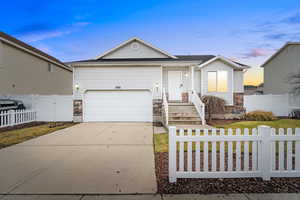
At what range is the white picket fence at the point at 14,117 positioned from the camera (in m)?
9.73

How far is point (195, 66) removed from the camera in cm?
1307

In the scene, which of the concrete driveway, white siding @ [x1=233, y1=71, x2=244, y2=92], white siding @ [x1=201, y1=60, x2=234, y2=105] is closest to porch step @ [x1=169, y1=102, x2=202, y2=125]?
white siding @ [x1=201, y1=60, x2=234, y2=105]

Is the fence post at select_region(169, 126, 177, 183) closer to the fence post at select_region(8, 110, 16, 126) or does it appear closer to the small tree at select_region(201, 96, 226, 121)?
the small tree at select_region(201, 96, 226, 121)

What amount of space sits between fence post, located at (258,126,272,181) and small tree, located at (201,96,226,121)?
30.6ft

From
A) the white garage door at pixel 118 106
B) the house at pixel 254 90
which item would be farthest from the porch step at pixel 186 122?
the house at pixel 254 90

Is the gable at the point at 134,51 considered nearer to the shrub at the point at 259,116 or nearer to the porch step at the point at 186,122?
the porch step at the point at 186,122

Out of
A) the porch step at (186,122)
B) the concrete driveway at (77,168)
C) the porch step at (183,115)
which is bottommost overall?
the concrete driveway at (77,168)

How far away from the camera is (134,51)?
47.5 feet

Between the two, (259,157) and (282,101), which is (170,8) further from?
(259,157)

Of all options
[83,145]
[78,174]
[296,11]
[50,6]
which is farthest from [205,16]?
[78,174]

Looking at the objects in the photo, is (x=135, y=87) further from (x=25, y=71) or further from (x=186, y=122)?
(x=25, y=71)

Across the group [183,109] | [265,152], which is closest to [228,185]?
[265,152]

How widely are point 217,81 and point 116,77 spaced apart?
296 inches

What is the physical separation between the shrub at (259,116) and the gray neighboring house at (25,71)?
56.6 feet
